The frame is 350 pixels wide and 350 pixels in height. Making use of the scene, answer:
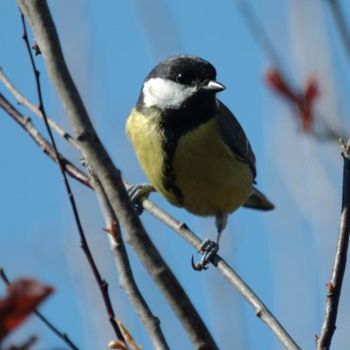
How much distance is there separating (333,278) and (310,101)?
3.46 ft

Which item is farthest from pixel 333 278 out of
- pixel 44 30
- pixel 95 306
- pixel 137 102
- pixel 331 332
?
pixel 137 102

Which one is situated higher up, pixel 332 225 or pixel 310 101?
pixel 310 101

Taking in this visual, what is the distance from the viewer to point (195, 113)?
10.2 feet

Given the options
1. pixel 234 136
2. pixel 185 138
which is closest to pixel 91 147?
pixel 185 138

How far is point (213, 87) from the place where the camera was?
3.03m

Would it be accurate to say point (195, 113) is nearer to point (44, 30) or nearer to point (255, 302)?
point (255, 302)

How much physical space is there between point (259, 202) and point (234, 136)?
738 mm

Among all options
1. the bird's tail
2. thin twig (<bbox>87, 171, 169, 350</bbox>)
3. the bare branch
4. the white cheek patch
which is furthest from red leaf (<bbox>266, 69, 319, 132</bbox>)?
the bird's tail

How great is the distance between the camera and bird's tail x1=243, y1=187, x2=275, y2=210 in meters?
3.87

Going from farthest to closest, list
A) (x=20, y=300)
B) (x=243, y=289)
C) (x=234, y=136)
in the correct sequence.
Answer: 1. (x=234, y=136)
2. (x=243, y=289)
3. (x=20, y=300)

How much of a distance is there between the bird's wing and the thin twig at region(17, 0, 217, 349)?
208 cm

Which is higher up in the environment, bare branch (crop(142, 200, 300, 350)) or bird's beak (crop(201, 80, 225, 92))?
bird's beak (crop(201, 80, 225, 92))

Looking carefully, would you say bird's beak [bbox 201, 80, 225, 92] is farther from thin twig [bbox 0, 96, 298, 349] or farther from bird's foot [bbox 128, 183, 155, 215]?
thin twig [bbox 0, 96, 298, 349]

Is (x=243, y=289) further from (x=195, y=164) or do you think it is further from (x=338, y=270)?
(x=195, y=164)
